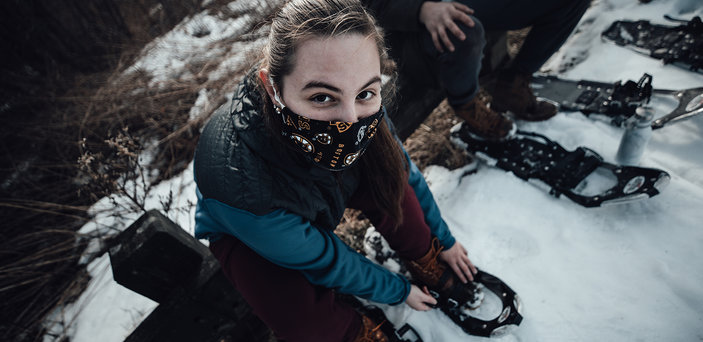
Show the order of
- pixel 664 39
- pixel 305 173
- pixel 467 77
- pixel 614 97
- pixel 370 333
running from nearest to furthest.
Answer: pixel 305 173 → pixel 370 333 → pixel 467 77 → pixel 614 97 → pixel 664 39

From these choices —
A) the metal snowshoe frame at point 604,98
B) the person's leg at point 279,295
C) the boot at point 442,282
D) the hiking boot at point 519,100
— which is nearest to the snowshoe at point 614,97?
the metal snowshoe frame at point 604,98

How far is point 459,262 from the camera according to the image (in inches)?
65.2

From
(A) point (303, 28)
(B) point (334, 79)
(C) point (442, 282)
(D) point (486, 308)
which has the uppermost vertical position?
(A) point (303, 28)

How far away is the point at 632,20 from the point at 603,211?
2.15 meters

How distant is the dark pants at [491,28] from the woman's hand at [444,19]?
0.22 ft

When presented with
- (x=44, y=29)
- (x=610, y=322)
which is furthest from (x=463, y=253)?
(x=44, y=29)

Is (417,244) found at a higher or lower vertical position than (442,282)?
higher

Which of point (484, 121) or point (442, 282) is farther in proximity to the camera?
point (484, 121)

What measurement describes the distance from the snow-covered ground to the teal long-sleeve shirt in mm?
402

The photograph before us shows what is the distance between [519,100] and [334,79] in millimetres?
1906

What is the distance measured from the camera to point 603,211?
1798mm

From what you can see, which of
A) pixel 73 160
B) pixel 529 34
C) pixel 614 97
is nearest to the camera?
pixel 529 34

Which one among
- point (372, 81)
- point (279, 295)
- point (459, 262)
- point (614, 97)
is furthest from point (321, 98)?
point (614, 97)

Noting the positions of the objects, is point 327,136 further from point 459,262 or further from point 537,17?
point 537,17
